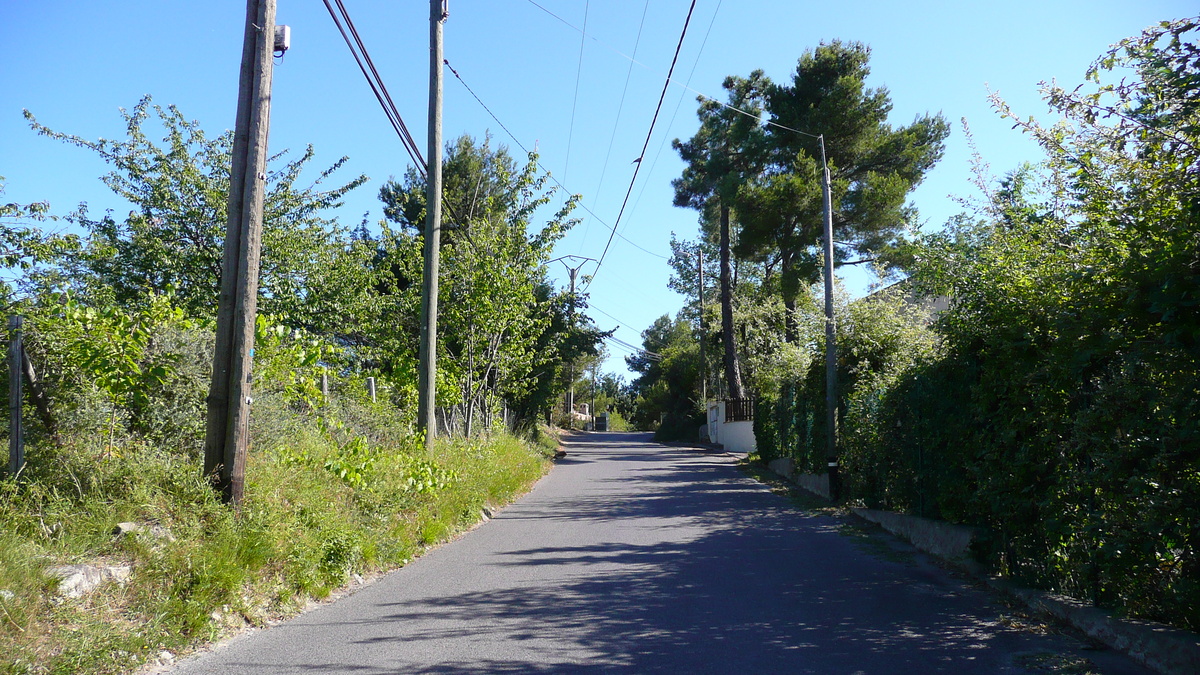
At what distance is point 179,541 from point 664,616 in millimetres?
3778

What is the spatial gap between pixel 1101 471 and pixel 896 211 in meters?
Answer: 20.8

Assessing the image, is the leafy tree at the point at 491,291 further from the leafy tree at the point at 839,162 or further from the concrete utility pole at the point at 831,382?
the leafy tree at the point at 839,162

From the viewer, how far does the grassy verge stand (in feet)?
16.4

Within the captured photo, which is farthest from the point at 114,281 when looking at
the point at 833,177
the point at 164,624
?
the point at 833,177

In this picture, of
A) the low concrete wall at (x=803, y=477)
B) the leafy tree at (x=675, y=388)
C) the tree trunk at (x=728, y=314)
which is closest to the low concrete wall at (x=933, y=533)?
the low concrete wall at (x=803, y=477)

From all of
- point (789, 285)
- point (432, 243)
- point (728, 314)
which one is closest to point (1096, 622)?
point (432, 243)

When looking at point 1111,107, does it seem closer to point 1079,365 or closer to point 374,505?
point 1079,365

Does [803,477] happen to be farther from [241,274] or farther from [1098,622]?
[241,274]

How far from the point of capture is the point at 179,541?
20.4 feet

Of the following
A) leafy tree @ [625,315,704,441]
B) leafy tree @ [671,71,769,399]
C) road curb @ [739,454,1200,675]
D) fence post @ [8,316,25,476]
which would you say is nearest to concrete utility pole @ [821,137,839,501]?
road curb @ [739,454,1200,675]

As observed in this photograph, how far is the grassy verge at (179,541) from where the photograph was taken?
498 cm

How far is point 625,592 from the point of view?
743 centimetres

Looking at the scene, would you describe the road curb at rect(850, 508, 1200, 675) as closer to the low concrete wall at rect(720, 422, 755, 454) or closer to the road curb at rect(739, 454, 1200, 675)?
the road curb at rect(739, 454, 1200, 675)

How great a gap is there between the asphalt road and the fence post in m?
2.42
